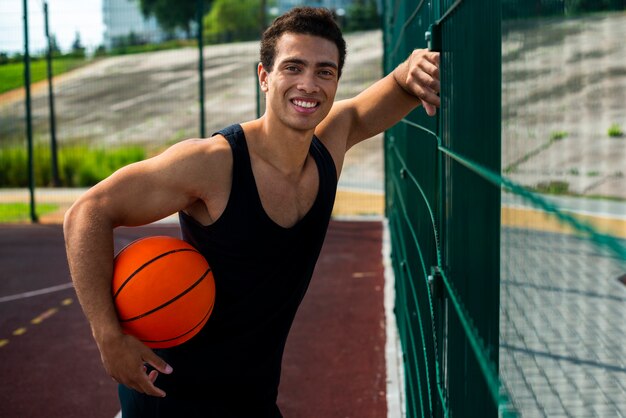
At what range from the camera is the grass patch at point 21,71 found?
19.2m

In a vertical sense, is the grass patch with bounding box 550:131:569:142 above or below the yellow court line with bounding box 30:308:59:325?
above

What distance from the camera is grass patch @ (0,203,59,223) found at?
14.6m

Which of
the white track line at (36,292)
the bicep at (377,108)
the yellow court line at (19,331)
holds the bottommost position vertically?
the white track line at (36,292)

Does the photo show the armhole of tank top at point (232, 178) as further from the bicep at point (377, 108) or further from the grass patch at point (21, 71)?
the grass patch at point (21, 71)

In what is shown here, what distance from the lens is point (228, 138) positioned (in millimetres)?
2998

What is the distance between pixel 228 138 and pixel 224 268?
1.56 ft

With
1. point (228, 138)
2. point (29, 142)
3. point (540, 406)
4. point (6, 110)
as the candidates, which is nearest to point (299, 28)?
point (228, 138)

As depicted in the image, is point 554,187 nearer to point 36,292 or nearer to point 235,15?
point 36,292

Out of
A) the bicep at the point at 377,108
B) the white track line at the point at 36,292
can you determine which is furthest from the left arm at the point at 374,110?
the white track line at the point at 36,292

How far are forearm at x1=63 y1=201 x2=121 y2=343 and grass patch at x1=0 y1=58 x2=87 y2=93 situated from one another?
16.7 meters

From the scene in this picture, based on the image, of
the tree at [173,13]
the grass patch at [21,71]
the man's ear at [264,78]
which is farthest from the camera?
the tree at [173,13]

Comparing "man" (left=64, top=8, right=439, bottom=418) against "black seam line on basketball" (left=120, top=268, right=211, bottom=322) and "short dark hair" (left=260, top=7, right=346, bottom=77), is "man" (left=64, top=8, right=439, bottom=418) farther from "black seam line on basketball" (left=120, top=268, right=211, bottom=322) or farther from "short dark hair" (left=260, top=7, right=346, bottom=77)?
"black seam line on basketball" (left=120, top=268, right=211, bottom=322)

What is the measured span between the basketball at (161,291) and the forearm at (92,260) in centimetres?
8

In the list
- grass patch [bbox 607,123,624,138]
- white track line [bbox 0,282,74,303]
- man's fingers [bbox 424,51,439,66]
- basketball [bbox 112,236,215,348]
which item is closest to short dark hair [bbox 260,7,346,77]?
man's fingers [bbox 424,51,439,66]
